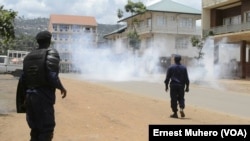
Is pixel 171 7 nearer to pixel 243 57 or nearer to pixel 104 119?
pixel 243 57

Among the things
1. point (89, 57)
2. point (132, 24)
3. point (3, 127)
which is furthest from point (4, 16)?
point (132, 24)

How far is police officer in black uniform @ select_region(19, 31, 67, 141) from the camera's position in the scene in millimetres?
5590

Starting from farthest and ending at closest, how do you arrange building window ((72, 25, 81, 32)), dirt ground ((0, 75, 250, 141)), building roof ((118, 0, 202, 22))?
building window ((72, 25, 81, 32)), building roof ((118, 0, 202, 22)), dirt ground ((0, 75, 250, 141))

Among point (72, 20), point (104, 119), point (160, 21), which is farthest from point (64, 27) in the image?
point (104, 119)

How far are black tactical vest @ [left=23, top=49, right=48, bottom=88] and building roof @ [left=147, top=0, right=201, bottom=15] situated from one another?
57093 millimetres

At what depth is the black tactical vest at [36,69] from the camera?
5629 millimetres

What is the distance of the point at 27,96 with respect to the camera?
18.8ft

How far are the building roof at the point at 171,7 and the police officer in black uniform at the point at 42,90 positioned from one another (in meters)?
57.2

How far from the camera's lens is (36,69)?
567 centimetres

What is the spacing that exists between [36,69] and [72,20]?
10748 cm

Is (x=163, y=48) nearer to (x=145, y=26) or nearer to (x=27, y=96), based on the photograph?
(x=145, y=26)

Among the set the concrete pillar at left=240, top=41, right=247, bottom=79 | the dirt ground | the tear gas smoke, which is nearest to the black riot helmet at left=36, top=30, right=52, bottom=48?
the dirt ground

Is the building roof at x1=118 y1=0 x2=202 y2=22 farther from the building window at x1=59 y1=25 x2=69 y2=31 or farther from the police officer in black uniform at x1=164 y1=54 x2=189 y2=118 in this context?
the police officer in black uniform at x1=164 y1=54 x2=189 y2=118

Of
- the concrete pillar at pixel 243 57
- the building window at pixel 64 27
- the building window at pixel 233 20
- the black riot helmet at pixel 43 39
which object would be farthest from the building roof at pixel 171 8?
the black riot helmet at pixel 43 39
